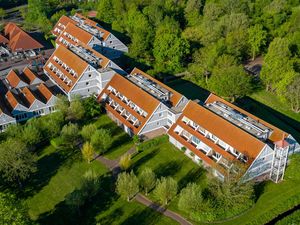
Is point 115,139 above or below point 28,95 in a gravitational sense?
above

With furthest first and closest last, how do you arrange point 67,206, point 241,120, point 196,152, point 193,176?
1. point 241,120
2. point 196,152
3. point 193,176
4. point 67,206

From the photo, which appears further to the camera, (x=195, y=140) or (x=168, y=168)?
(x=195, y=140)

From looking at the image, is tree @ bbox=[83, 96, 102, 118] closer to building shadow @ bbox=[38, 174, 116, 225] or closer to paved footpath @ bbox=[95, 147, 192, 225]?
paved footpath @ bbox=[95, 147, 192, 225]

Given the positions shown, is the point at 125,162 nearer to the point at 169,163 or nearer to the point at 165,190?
the point at 169,163

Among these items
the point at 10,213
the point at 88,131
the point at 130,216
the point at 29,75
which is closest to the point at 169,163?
the point at 130,216

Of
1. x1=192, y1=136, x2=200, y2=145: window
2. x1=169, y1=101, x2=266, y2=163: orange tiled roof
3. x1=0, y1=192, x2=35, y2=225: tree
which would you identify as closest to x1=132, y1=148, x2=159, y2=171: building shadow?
x1=169, y1=101, x2=266, y2=163: orange tiled roof

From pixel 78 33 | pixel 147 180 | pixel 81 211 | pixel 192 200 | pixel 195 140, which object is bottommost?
pixel 81 211
